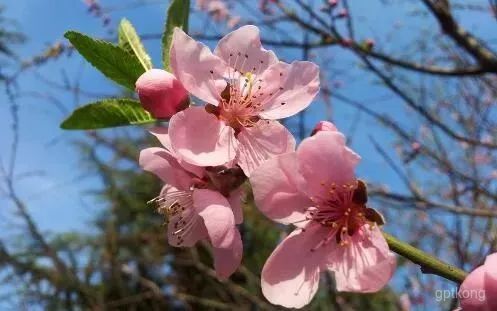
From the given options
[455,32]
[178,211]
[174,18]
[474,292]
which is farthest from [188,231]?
[455,32]

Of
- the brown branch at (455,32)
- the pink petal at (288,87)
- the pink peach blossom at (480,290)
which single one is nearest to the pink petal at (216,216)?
the pink petal at (288,87)

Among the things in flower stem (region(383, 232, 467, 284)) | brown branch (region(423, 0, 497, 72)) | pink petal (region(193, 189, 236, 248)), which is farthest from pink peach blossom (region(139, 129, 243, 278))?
brown branch (region(423, 0, 497, 72))

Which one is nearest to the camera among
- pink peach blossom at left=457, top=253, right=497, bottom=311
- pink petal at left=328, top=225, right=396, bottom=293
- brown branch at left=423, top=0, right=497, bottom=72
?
pink peach blossom at left=457, top=253, right=497, bottom=311

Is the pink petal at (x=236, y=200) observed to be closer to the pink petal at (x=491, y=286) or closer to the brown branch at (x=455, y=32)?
the pink petal at (x=491, y=286)

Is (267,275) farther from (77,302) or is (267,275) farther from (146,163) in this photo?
(77,302)

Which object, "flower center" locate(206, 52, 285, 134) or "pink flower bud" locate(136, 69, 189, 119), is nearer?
"pink flower bud" locate(136, 69, 189, 119)

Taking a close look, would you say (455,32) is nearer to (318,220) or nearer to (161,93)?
(318,220)

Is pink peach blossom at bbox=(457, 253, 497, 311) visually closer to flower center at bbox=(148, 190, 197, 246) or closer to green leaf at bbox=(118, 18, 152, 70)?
flower center at bbox=(148, 190, 197, 246)
